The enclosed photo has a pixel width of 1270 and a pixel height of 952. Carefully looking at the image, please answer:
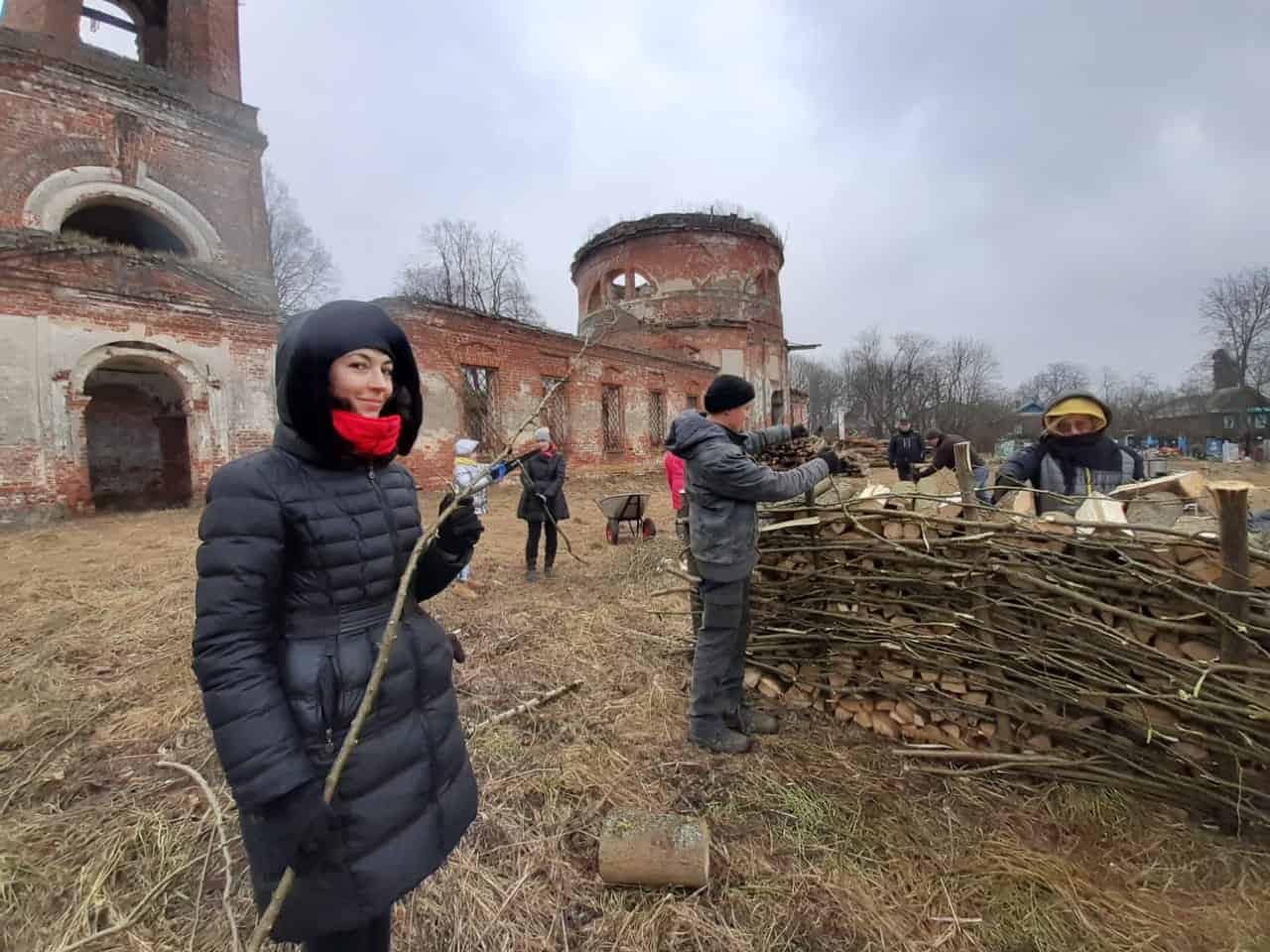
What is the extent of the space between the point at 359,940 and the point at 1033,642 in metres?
2.87

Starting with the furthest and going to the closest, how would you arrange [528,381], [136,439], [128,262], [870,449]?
[870,449] → [528,381] → [136,439] → [128,262]

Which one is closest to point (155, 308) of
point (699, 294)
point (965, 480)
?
point (965, 480)

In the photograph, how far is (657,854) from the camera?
2213 mm

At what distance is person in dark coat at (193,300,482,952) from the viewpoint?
122cm

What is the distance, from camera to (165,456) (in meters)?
13.8

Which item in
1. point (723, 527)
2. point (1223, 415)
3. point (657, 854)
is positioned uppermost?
point (1223, 415)

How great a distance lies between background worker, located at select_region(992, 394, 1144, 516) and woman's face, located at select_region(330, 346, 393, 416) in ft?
9.97

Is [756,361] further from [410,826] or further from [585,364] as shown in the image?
[410,826]

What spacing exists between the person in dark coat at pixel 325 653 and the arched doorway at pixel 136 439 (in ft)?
46.6

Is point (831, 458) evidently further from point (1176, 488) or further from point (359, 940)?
point (359, 940)

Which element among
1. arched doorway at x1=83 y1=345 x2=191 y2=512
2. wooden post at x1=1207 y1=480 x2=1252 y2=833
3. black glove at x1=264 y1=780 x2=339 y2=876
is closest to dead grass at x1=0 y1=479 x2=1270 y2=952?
wooden post at x1=1207 y1=480 x2=1252 y2=833

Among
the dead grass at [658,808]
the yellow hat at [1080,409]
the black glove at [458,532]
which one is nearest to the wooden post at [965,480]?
the yellow hat at [1080,409]

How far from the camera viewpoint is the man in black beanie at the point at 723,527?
284 cm

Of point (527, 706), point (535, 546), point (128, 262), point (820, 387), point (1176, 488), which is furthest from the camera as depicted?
point (820, 387)
